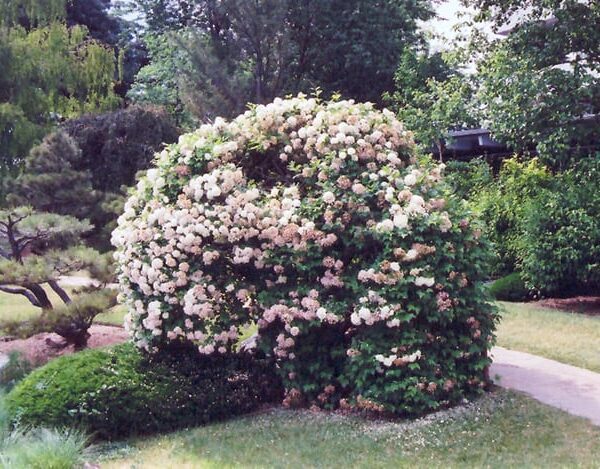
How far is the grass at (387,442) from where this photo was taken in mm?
5046

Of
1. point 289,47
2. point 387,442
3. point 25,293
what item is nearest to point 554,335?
point 387,442

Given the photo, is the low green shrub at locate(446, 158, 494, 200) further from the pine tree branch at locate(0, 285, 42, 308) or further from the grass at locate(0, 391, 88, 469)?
the grass at locate(0, 391, 88, 469)

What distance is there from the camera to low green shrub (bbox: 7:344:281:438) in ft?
18.7

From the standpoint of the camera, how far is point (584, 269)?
1147 cm

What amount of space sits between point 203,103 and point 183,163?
41.8 feet

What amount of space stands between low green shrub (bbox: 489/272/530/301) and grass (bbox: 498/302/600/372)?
1204 mm

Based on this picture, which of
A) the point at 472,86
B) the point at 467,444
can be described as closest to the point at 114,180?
the point at 472,86

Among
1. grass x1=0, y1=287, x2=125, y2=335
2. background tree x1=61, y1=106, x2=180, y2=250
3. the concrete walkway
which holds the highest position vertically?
background tree x1=61, y1=106, x2=180, y2=250

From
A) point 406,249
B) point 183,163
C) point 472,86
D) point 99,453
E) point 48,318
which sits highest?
point 472,86

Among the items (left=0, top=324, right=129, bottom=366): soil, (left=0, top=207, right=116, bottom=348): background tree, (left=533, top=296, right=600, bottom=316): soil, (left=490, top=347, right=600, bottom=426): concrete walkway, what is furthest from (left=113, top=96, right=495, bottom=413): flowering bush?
(left=533, top=296, right=600, bottom=316): soil

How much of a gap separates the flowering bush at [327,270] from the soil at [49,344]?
2394 mm

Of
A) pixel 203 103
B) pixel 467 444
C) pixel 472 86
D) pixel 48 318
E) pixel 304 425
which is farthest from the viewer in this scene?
pixel 203 103

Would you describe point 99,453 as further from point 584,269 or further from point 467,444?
point 584,269

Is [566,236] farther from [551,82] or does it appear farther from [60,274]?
[60,274]
